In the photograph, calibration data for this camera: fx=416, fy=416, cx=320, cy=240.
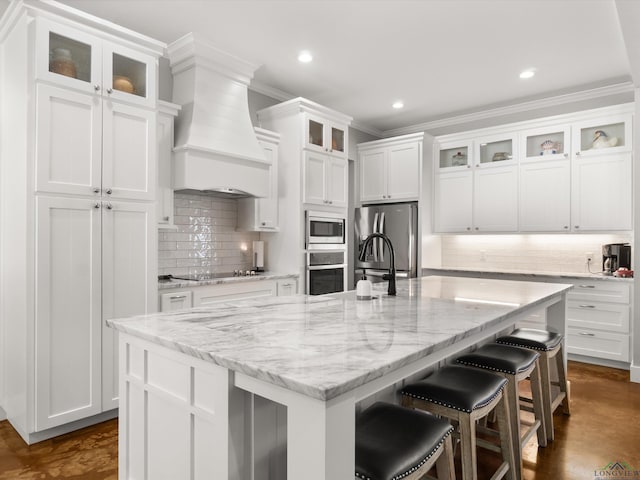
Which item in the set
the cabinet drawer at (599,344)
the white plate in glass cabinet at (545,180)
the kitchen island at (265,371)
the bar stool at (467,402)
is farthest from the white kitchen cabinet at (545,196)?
the bar stool at (467,402)

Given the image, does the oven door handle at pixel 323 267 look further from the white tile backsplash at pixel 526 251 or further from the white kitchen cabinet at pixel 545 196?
the white kitchen cabinet at pixel 545 196

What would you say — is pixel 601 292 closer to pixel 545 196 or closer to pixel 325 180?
pixel 545 196

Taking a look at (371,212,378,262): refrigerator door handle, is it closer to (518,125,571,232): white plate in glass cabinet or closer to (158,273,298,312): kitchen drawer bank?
(158,273,298,312): kitchen drawer bank

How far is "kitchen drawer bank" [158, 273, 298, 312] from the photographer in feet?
10.4

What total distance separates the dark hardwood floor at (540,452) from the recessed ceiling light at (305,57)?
11.0 ft

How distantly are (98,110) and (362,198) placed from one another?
12.3ft

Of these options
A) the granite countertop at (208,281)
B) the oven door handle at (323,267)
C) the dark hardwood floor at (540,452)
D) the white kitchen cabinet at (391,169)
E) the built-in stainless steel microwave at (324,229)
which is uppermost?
the white kitchen cabinet at (391,169)

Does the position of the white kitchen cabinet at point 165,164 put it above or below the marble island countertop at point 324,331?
above

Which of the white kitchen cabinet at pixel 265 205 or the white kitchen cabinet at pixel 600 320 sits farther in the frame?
the white kitchen cabinet at pixel 265 205

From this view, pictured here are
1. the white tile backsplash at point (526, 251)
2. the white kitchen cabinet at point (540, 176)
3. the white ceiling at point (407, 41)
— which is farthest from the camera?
the white tile backsplash at point (526, 251)

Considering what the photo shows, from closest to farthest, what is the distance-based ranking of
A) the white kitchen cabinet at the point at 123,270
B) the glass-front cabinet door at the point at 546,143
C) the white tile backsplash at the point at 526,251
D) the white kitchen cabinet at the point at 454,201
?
the white kitchen cabinet at the point at 123,270 < the glass-front cabinet door at the point at 546,143 < the white tile backsplash at the point at 526,251 < the white kitchen cabinet at the point at 454,201

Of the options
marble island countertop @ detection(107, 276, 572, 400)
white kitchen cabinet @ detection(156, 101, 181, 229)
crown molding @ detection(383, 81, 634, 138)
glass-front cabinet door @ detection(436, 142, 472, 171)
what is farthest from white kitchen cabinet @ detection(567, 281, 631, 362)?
white kitchen cabinet @ detection(156, 101, 181, 229)

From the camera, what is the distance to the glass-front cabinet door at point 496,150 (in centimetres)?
491

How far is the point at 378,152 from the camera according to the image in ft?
18.7
